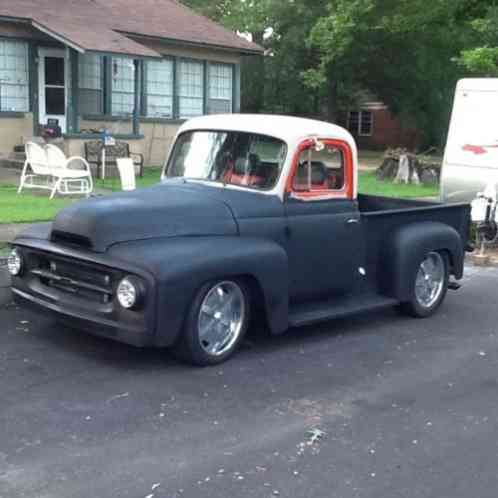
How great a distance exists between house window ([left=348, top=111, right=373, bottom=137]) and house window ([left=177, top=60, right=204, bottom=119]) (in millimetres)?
21683

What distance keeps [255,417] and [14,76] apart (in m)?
16.4

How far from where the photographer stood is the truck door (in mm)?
6855

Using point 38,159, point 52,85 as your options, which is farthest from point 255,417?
point 52,85

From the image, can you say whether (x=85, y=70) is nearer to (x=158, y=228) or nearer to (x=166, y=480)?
(x=158, y=228)

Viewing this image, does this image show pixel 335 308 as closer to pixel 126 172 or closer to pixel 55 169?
pixel 126 172

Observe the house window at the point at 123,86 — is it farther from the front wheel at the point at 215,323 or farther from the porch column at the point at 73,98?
the front wheel at the point at 215,323

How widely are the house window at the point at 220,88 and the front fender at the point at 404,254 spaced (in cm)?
1731

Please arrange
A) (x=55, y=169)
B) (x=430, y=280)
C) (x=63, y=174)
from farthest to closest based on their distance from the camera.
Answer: (x=55, y=169), (x=63, y=174), (x=430, y=280)

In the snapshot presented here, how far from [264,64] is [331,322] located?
95.2 ft

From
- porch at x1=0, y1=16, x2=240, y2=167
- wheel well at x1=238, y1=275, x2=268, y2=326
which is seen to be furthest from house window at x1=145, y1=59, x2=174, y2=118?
wheel well at x1=238, y1=275, x2=268, y2=326

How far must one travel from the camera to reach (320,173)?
7203 millimetres

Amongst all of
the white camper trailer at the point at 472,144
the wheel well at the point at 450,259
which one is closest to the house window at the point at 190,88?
the white camper trailer at the point at 472,144

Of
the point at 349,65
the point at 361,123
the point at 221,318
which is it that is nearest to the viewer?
the point at 221,318

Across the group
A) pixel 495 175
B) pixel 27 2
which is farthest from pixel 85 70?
pixel 495 175
